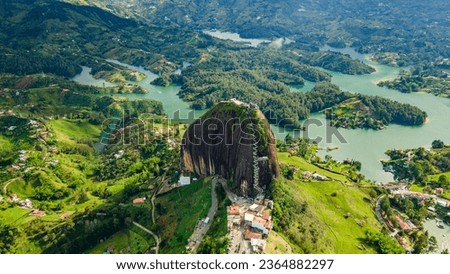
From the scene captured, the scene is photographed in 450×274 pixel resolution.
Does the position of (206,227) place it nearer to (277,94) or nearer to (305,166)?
(305,166)

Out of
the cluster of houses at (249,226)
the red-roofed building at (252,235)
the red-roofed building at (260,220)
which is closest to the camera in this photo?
the cluster of houses at (249,226)

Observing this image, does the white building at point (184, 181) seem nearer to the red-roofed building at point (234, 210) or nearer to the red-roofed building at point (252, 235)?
the red-roofed building at point (234, 210)

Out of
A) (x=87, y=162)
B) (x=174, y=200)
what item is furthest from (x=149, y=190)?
(x=87, y=162)

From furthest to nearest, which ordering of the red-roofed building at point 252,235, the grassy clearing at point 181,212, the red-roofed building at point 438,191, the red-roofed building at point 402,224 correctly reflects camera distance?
the red-roofed building at point 438,191
the red-roofed building at point 402,224
the grassy clearing at point 181,212
the red-roofed building at point 252,235

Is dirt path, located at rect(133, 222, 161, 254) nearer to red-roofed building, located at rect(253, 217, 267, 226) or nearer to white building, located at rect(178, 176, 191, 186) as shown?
white building, located at rect(178, 176, 191, 186)

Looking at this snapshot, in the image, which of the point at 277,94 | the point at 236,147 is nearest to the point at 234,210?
the point at 236,147

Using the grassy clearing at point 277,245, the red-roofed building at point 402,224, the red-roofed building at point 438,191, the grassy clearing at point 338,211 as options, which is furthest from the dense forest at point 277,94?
the grassy clearing at point 277,245

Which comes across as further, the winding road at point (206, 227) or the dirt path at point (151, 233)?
the dirt path at point (151, 233)
